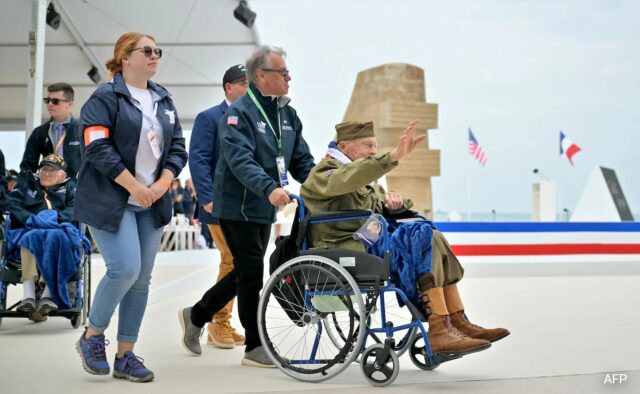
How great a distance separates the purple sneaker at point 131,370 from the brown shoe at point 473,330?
1.09 m

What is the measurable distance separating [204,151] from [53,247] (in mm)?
1057

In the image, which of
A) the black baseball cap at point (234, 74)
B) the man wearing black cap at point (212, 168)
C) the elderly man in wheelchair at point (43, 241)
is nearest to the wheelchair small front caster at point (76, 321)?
the elderly man in wheelchair at point (43, 241)

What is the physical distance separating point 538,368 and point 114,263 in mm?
1644

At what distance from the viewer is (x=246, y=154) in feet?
10.7

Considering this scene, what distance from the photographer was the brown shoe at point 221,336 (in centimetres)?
412

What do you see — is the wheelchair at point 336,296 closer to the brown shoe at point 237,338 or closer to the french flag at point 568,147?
the brown shoe at point 237,338

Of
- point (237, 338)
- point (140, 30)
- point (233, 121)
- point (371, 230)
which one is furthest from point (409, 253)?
point (140, 30)

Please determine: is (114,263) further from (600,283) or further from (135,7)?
(135,7)

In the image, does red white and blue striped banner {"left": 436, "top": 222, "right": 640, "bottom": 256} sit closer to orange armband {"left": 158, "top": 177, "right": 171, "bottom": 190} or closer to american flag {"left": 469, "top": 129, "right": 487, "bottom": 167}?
orange armband {"left": 158, "top": 177, "right": 171, "bottom": 190}

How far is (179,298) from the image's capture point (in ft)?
21.9

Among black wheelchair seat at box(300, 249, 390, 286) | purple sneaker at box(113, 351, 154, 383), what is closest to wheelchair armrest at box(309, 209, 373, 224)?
black wheelchair seat at box(300, 249, 390, 286)

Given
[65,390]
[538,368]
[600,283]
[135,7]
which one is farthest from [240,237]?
[135,7]

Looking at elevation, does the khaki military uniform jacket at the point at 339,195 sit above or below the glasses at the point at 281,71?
below

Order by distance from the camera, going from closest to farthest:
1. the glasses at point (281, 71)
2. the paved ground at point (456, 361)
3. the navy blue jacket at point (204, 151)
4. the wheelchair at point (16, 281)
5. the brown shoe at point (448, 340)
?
the brown shoe at point (448, 340) < the paved ground at point (456, 361) < the glasses at point (281, 71) < the navy blue jacket at point (204, 151) < the wheelchair at point (16, 281)
